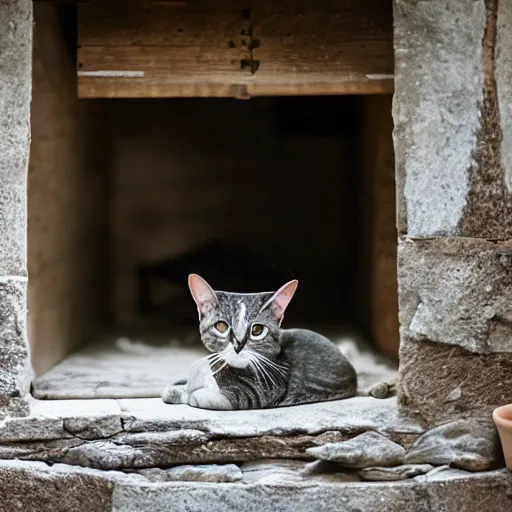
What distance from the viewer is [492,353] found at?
252 centimetres

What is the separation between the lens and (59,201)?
11.0 ft

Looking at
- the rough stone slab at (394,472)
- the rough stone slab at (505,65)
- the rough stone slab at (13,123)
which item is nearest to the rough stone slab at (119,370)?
the rough stone slab at (13,123)

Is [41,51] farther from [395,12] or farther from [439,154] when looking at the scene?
[439,154]

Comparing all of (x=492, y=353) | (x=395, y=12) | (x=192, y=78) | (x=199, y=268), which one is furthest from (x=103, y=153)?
(x=492, y=353)

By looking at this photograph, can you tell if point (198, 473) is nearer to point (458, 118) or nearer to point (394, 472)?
point (394, 472)

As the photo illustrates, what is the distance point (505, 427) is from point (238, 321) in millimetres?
855

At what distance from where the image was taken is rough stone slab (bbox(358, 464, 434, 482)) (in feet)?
8.29

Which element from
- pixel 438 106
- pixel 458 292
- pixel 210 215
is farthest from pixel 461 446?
pixel 210 215

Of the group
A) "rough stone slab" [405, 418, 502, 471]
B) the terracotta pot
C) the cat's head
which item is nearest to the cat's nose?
the cat's head

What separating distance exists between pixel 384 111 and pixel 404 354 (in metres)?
1.13

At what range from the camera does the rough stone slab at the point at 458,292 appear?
Answer: 8.20 ft

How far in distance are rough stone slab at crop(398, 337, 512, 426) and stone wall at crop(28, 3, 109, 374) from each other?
1367mm

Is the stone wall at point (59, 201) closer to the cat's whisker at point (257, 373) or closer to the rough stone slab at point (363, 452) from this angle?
the cat's whisker at point (257, 373)

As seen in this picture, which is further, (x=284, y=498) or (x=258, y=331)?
(x=258, y=331)
